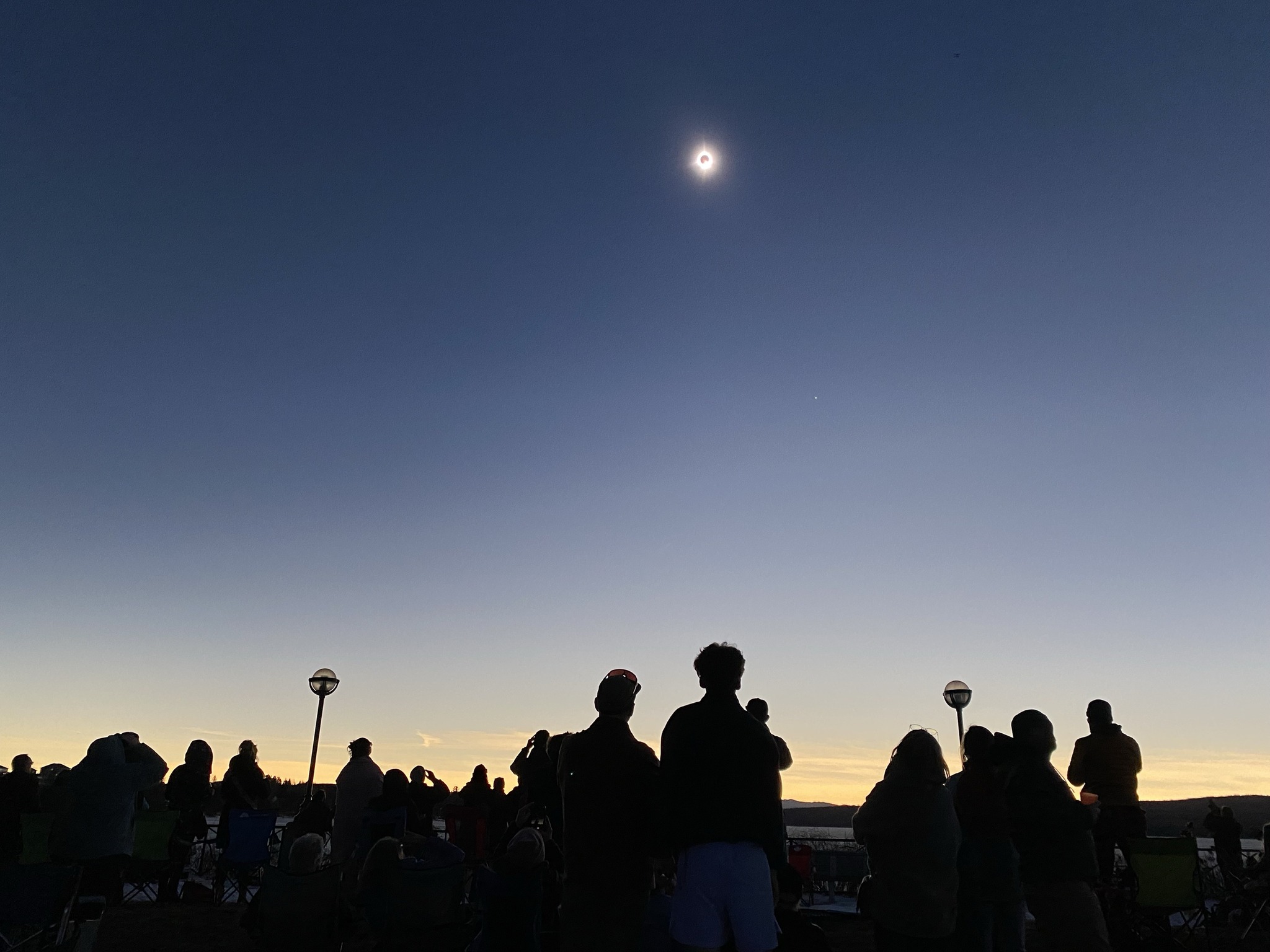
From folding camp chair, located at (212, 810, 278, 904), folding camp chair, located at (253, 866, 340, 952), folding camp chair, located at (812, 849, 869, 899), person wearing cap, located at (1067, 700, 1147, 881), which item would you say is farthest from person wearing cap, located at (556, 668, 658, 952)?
folding camp chair, located at (812, 849, 869, 899)

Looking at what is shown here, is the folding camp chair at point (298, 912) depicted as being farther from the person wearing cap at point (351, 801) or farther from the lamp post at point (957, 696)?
the lamp post at point (957, 696)

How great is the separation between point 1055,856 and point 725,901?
2576mm

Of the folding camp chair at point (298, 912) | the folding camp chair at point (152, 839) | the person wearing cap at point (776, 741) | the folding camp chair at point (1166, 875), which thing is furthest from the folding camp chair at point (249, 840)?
the folding camp chair at point (1166, 875)

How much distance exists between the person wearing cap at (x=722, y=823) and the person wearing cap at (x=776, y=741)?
88 millimetres

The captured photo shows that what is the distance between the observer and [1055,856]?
5117 millimetres

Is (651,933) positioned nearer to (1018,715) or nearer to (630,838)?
(630,838)

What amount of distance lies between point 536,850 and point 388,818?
242cm

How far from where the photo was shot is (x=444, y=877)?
570 cm

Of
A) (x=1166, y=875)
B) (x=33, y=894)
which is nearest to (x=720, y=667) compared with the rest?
(x=33, y=894)

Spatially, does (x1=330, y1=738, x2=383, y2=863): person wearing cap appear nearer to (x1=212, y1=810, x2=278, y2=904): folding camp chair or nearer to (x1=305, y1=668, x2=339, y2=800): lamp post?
(x1=212, y1=810, x2=278, y2=904): folding camp chair

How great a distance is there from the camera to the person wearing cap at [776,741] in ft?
13.0

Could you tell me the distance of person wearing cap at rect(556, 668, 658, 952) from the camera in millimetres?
3939

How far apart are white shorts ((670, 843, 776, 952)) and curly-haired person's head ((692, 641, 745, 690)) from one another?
Result: 0.69 meters

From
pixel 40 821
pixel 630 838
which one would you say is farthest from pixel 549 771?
pixel 40 821
